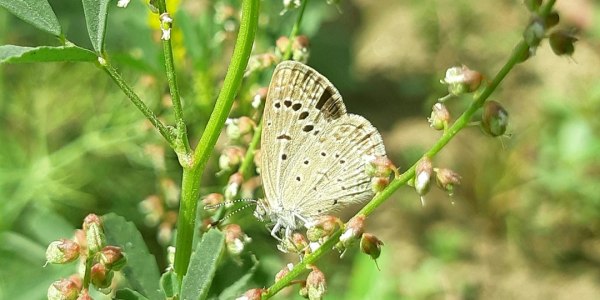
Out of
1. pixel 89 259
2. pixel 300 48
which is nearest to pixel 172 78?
pixel 89 259

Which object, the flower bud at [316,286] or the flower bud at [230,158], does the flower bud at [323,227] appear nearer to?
the flower bud at [316,286]

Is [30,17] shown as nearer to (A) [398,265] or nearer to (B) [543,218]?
(A) [398,265]

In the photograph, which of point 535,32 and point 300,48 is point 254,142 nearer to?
point 300,48

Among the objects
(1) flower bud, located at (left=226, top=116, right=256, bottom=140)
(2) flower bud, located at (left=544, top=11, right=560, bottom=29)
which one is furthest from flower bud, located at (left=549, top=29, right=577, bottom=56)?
(1) flower bud, located at (left=226, top=116, right=256, bottom=140)

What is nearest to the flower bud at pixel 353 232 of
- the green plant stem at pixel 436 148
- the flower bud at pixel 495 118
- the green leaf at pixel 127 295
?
the green plant stem at pixel 436 148

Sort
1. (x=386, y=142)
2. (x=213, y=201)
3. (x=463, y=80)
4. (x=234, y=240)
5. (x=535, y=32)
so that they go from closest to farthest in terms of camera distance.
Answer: (x=535, y=32) < (x=463, y=80) < (x=234, y=240) < (x=213, y=201) < (x=386, y=142)

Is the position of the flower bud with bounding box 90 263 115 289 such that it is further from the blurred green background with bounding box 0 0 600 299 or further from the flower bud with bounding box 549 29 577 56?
the flower bud with bounding box 549 29 577 56
